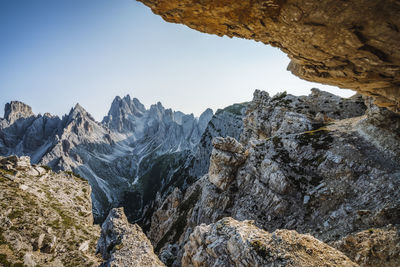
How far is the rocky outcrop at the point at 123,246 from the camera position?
2053 centimetres

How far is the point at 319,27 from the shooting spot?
883 centimetres

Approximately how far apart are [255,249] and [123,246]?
1678 cm

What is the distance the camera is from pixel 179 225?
55281mm

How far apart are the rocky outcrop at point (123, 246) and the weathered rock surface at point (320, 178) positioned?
611 inches

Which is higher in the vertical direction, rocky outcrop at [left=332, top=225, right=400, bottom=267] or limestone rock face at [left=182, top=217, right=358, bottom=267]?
rocky outcrop at [left=332, top=225, right=400, bottom=267]

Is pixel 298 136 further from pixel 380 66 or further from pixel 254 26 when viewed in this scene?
pixel 254 26

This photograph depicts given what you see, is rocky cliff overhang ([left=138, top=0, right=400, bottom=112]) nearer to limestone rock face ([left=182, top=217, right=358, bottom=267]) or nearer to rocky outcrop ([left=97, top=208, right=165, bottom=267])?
limestone rock face ([left=182, top=217, right=358, bottom=267])

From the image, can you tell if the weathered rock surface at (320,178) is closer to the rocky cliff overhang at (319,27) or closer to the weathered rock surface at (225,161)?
the weathered rock surface at (225,161)

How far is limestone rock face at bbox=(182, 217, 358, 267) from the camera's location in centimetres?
1300

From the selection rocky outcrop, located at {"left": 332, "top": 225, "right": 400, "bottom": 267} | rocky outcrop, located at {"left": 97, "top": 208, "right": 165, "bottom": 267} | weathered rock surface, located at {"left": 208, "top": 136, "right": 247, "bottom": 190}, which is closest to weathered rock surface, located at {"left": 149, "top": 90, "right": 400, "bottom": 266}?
rocky outcrop, located at {"left": 332, "top": 225, "right": 400, "bottom": 267}

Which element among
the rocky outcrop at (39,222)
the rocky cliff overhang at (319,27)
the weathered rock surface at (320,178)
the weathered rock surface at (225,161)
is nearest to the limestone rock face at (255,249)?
the weathered rock surface at (320,178)

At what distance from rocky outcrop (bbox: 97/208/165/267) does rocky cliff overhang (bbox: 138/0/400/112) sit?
23.5 m

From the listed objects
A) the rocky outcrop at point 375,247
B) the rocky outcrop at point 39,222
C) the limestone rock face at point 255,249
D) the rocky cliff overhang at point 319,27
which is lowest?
the rocky outcrop at point 39,222

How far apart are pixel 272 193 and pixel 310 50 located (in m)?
26.8
